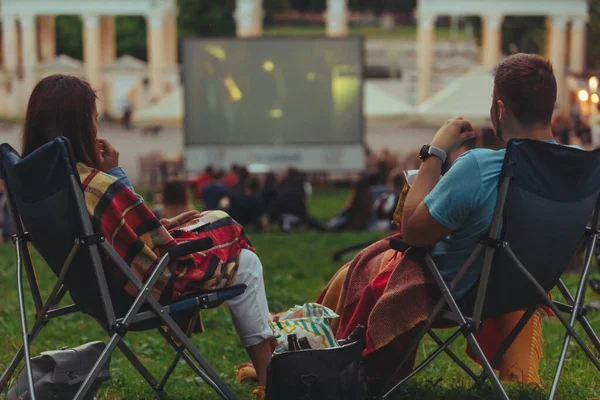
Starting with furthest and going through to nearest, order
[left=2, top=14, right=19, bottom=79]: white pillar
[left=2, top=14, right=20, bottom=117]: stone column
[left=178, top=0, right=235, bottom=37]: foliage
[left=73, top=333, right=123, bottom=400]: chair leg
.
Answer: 1. [left=178, top=0, right=235, bottom=37]: foliage
2. [left=2, top=14, right=19, bottom=79]: white pillar
3. [left=2, top=14, right=20, bottom=117]: stone column
4. [left=73, top=333, right=123, bottom=400]: chair leg

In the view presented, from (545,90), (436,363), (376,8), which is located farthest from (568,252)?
(376,8)

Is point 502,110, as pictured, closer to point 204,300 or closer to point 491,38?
point 204,300

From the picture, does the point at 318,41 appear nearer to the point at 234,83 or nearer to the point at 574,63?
the point at 234,83

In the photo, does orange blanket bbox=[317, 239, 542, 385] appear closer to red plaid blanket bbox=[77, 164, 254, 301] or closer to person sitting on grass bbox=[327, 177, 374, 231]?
red plaid blanket bbox=[77, 164, 254, 301]

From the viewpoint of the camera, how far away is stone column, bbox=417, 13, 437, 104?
166ft

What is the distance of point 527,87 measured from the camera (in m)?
4.25

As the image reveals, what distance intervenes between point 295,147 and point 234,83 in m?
1.55

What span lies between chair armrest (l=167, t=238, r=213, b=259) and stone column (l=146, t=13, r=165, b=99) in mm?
45696

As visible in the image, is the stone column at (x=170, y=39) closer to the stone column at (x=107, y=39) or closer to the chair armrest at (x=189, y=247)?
the stone column at (x=107, y=39)

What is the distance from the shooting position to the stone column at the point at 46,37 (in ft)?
A: 185

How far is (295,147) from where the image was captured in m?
22.8

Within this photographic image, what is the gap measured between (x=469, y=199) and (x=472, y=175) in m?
0.08

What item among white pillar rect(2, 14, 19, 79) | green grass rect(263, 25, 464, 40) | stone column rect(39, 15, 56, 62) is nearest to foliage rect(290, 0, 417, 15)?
green grass rect(263, 25, 464, 40)

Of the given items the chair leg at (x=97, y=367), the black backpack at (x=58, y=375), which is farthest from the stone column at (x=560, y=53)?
A: the chair leg at (x=97, y=367)
